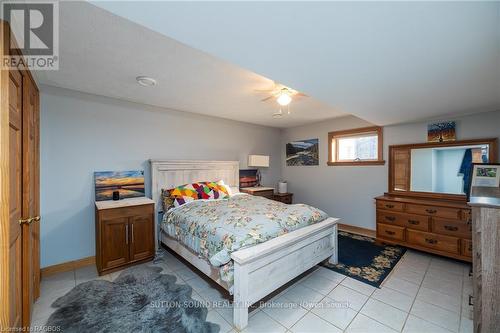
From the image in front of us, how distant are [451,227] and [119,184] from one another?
15.7 feet

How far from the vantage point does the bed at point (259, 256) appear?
1731 millimetres

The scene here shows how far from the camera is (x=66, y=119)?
8.90ft

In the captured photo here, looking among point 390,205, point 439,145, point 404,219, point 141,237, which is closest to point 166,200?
point 141,237

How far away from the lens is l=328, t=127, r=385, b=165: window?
155 inches

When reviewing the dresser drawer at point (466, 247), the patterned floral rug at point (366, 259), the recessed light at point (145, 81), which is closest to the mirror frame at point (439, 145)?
the dresser drawer at point (466, 247)

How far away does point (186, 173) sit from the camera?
12.3 ft

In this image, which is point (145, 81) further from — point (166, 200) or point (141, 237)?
point (141, 237)

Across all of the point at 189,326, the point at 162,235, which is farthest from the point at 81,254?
the point at 189,326

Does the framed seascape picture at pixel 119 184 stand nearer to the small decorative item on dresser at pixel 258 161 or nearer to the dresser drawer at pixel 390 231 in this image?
the small decorative item on dresser at pixel 258 161

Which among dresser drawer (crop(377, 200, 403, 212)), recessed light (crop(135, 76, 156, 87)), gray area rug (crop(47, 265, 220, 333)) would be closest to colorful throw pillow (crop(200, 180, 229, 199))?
gray area rug (crop(47, 265, 220, 333))

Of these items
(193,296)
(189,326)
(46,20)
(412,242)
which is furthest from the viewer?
(412,242)

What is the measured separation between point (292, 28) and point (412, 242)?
354 cm

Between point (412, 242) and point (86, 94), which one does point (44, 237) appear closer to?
point (86, 94)

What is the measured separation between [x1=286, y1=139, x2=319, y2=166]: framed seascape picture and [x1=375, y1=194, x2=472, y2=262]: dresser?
176 centimetres
